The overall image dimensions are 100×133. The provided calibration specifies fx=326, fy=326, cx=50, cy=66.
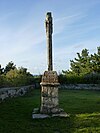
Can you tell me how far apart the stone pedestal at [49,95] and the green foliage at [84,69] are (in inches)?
1279

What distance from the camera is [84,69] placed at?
59312 mm

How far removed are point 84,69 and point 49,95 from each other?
46766mm

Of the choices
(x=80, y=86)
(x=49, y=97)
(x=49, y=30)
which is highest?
(x=49, y=30)

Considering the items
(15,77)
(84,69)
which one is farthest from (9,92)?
(84,69)

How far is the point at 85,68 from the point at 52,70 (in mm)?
46272

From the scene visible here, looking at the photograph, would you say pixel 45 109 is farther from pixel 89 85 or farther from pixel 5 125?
pixel 89 85

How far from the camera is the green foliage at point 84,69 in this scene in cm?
4652

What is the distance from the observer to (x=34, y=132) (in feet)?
30.6

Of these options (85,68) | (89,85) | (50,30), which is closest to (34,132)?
(50,30)

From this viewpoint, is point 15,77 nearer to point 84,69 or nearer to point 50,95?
point 50,95

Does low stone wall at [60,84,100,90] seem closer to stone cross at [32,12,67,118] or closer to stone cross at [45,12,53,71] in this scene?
stone cross at [45,12,53,71]

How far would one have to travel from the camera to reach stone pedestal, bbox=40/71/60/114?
12.9 metres

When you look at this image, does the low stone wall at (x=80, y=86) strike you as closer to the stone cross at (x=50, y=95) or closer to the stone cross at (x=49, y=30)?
the stone cross at (x=49, y=30)

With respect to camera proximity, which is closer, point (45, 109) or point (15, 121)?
point (15, 121)
